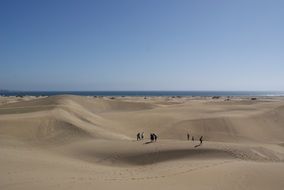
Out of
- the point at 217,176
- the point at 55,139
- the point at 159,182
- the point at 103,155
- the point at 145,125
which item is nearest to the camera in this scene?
the point at 159,182

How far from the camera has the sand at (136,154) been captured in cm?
1402

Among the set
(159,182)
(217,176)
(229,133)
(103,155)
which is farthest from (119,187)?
(229,133)

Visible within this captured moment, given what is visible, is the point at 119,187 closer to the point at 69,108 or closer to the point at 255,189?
the point at 255,189

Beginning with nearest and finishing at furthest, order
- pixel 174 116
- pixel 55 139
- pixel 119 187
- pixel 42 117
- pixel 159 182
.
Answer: pixel 119 187 → pixel 159 182 → pixel 55 139 → pixel 42 117 → pixel 174 116

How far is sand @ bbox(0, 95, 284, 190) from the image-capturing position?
14.0 metres

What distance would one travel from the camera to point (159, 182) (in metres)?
14.0

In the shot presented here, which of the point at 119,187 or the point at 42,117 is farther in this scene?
the point at 42,117

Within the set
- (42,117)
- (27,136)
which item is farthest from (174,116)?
(27,136)

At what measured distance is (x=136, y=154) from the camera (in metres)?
21.4

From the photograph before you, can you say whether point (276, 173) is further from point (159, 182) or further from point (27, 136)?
point (27, 136)

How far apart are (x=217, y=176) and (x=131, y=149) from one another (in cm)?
820

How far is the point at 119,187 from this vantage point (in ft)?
42.7

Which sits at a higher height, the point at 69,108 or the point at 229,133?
the point at 69,108

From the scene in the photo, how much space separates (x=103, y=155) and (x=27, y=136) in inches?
328
